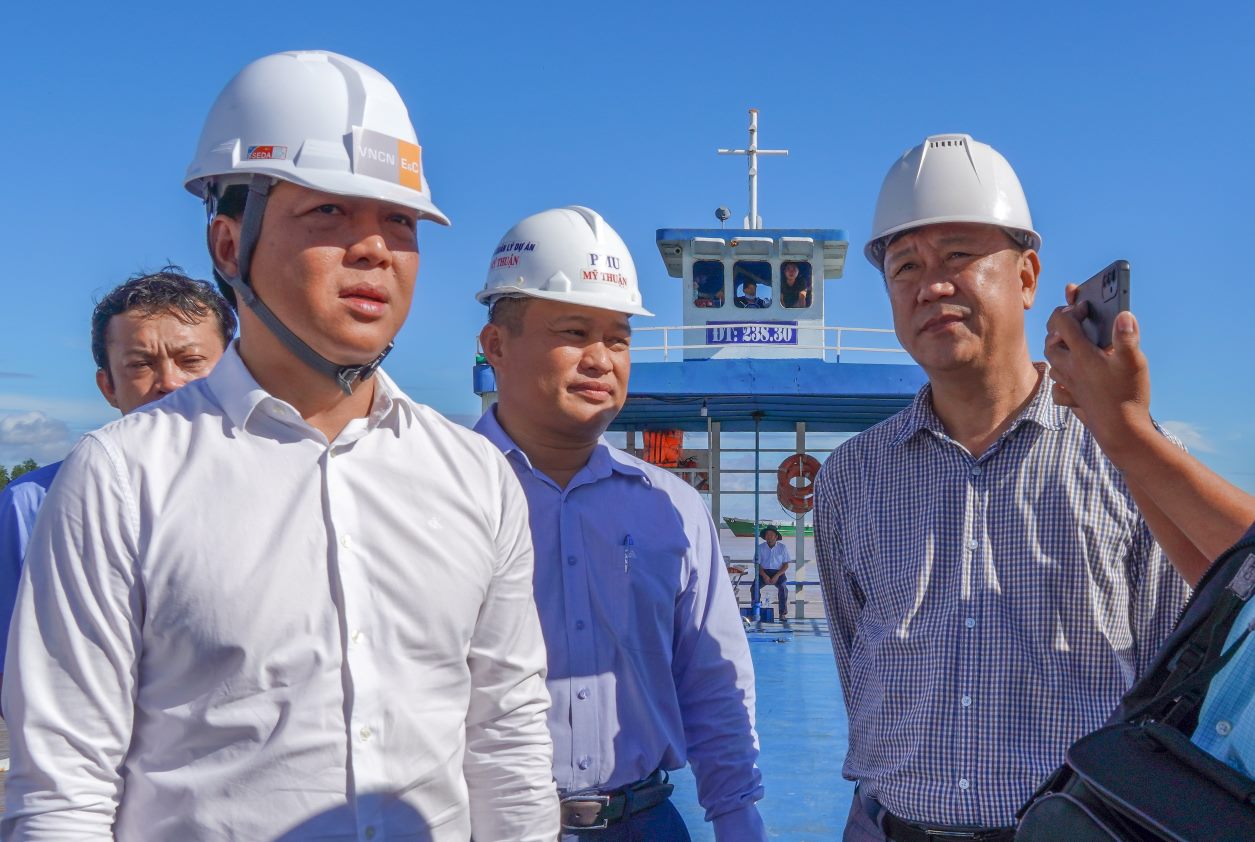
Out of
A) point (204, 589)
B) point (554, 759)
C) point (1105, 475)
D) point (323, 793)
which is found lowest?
point (554, 759)

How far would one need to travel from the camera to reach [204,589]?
166 centimetres

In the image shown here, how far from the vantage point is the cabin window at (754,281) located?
57.1ft

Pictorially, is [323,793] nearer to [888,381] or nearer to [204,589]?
[204,589]

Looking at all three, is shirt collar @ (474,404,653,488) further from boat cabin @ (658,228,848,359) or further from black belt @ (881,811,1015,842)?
boat cabin @ (658,228,848,359)

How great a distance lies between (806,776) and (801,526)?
10.4m

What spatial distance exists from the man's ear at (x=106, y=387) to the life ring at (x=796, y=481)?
14157mm

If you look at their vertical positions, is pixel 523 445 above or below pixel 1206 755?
above

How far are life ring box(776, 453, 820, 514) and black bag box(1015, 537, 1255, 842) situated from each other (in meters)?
15.6

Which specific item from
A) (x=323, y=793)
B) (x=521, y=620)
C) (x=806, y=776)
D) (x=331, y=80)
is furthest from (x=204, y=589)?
(x=806, y=776)

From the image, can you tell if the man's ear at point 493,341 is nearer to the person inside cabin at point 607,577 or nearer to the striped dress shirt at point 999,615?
the person inside cabin at point 607,577

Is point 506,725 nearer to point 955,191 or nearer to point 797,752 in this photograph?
point 955,191

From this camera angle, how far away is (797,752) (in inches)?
317

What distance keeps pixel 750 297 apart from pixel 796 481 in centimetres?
324

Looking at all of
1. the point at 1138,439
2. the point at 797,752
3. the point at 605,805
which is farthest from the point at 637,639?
the point at 797,752
